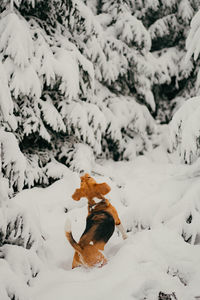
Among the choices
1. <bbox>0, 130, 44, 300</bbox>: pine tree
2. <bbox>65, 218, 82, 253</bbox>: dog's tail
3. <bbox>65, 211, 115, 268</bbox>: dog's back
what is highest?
<bbox>0, 130, 44, 300</bbox>: pine tree

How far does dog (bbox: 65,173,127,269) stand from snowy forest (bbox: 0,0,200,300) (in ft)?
0.50

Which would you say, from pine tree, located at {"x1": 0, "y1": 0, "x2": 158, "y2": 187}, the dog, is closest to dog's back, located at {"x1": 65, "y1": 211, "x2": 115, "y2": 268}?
the dog

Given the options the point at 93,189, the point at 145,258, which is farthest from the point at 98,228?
the point at 145,258

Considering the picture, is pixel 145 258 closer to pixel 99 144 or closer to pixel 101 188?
pixel 101 188

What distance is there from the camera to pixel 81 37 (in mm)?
6469

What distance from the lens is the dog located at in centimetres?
324

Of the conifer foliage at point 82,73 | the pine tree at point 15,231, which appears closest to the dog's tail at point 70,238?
the pine tree at point 15,231

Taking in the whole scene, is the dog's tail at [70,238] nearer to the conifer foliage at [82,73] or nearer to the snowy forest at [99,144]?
the snowy forest at [99,144]

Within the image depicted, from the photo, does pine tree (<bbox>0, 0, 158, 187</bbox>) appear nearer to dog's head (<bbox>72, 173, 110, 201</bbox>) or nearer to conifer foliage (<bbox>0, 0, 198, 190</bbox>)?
conifer foliage (<bbox>0, 0, 198, 190</bbox>)

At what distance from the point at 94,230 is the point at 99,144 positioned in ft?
9.80

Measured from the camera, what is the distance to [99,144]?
6199mm

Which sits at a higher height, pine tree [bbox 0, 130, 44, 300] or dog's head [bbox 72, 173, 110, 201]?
pine tree [bbox 0, 130, 44, 300]

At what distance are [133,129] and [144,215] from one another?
4417 millimetres

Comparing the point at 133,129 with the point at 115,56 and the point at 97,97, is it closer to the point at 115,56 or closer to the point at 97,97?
the point at 97,97
